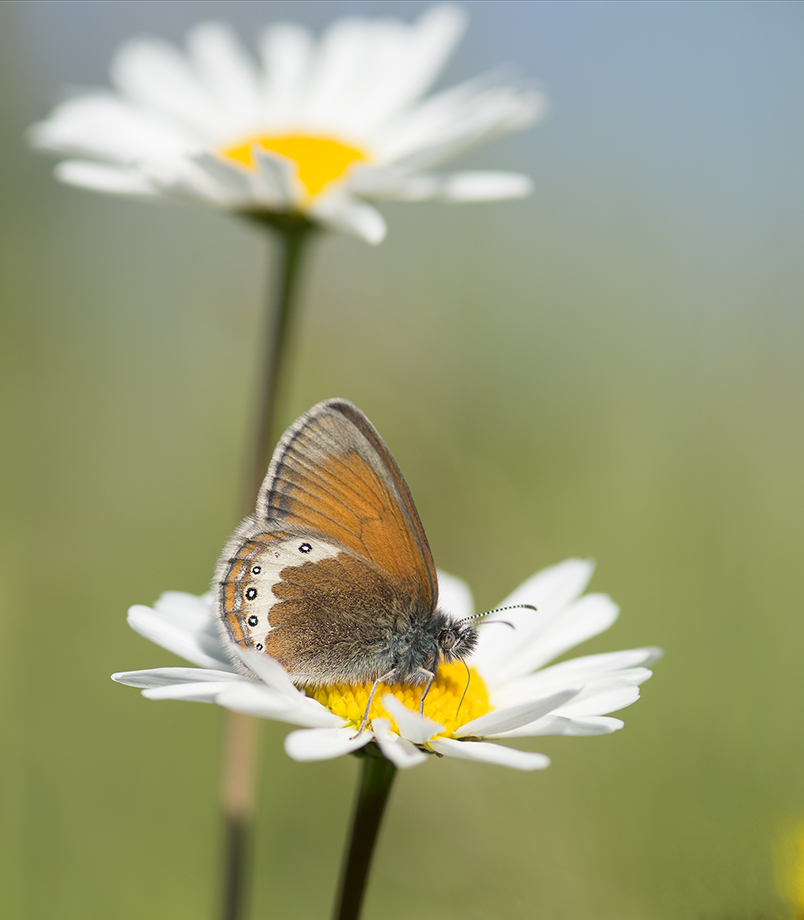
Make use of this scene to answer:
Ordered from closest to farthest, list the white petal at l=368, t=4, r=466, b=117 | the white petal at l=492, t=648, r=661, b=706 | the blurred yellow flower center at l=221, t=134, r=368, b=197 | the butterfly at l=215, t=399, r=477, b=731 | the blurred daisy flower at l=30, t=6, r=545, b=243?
the white petal at l=492, t=648, r=661, b=706, the butterfly at l=215, t=399, r=477, b=731, the blurred daisy flower at l=30, t=6, r=545, b=243, the blurred yellow flower center at l=221, t=134, r=368, b=197, the white petal at l=368, t=4, r=466, b=117

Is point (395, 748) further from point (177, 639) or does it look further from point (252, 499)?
point (252, 499)

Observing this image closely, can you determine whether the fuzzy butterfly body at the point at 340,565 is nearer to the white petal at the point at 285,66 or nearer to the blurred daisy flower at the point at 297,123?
the blurred daisy flower at the point at 297,123

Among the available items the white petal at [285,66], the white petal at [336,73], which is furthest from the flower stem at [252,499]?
the white petal at [285,66]

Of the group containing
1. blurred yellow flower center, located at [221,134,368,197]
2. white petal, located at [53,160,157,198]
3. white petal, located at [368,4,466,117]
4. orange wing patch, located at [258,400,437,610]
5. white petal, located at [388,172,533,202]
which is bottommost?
orange wing patch, located at [258,400,437,610]

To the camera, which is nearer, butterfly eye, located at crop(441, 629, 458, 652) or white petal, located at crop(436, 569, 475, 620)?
butterfly eye, located at crop(441, 629, 458, 652)

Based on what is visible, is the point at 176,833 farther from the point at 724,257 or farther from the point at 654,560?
the point at 724,257

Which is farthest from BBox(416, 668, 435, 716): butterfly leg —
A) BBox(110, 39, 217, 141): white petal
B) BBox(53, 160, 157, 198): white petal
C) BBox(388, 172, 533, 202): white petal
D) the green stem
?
BBox(110, 39, 217, 141): white petal

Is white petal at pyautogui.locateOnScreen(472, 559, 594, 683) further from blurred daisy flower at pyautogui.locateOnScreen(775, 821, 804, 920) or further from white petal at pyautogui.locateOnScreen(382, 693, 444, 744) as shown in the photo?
blurred daisy flower at pyautogui.locateOnScreen(775, 821, 804, 920)
